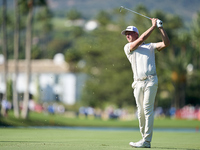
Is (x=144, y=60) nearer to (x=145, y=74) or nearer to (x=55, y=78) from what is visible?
(x=145, y=74)

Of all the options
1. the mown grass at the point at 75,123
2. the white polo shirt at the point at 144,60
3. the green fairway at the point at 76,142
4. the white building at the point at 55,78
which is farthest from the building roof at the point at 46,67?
the white polo shirt at the point at 144,60

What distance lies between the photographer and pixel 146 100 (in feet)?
28.8

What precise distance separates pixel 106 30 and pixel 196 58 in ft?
67.9

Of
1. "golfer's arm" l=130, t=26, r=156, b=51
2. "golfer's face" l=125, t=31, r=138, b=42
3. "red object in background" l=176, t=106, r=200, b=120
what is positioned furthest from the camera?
"red object in background" l=176, t=106, r=200, b=120

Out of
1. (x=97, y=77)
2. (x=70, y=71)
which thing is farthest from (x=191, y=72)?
(x=70, y=71)

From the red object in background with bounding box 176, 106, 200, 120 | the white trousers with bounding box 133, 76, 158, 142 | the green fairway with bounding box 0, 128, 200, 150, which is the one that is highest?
the white trousers with bounding box 133, 76, 158, 142

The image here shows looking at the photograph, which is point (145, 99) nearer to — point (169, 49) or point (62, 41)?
point (169, 49)

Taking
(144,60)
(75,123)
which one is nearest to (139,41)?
(144,60)

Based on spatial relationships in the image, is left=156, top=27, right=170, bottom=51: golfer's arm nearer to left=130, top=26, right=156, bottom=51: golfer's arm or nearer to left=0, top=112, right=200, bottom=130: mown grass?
left=130, top=26, right=156, bottom=51: golfer's arm

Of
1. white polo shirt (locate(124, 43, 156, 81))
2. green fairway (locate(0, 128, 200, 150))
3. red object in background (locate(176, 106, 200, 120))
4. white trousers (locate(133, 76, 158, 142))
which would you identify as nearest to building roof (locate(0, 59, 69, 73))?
red object in background (locate(176, 106, 200, 120))

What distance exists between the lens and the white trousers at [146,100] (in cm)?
877

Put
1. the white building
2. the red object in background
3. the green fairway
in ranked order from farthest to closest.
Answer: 1. the white building
2. the red object in background
3. the green fairway

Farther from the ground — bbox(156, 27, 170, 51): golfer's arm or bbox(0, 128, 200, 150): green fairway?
bbox(156, 27, 170, 51): golfer's arm

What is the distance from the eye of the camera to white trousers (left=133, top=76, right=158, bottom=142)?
8773 millimetres
